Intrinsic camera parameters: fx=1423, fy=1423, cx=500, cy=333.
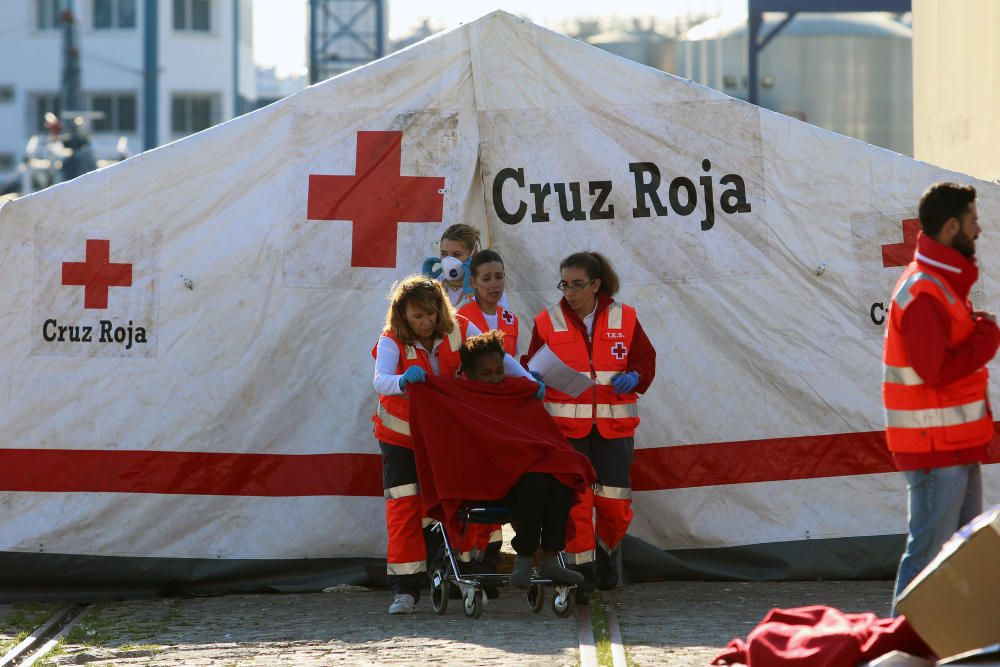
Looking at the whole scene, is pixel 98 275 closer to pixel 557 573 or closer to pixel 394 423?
pixel 394 423

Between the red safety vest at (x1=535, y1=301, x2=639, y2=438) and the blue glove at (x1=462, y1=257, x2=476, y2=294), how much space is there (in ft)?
1.56

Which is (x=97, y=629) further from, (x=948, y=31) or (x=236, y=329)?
(x=948, y=31)

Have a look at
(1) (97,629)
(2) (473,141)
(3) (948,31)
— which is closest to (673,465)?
(2) (473,141)

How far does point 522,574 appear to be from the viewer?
5.27 metres

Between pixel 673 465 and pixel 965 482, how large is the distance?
84.5 inches

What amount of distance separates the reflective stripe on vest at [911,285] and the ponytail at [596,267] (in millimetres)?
1577

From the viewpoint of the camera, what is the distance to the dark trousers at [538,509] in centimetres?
522

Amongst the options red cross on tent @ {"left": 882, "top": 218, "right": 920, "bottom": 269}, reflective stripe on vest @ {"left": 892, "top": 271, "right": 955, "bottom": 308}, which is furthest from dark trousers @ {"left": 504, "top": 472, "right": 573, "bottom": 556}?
red cross on tent @ {"left": 882, "top": 218, "right": 920, "bottom": 269}

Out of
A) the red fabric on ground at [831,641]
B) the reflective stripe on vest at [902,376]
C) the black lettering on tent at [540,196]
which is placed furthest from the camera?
the black lettering on tent at [540,196]

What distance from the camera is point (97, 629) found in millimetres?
5520

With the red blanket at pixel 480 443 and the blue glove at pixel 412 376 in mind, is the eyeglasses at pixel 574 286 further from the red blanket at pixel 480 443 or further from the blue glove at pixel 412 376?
the blue glove at pixel 412 376

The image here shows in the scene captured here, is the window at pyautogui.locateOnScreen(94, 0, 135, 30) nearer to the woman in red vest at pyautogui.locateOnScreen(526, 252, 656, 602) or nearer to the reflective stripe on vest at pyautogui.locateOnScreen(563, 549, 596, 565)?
the woman in red vest at pyautogui.locateOnScreen(526, 252, 656, 602)

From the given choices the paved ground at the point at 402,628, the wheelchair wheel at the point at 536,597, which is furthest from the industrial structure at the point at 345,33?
the wheelchair wheel at the point at 536,597

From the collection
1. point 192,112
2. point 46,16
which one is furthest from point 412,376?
point 46,16
